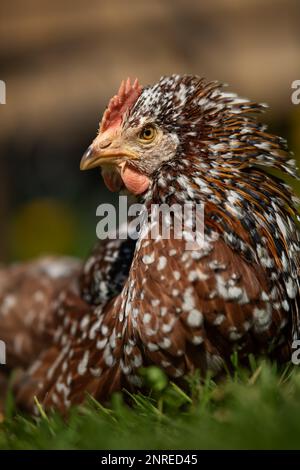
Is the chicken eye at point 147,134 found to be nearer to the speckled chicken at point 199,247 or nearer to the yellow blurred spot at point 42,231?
the speckled chicken at point 199,247

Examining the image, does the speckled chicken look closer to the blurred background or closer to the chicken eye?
the chicken eye

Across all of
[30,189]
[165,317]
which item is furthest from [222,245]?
[30,189]

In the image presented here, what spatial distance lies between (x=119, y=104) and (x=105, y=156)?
0.76ft

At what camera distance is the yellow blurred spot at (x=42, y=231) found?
7.23 meters

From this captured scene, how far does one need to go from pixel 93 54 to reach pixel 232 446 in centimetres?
584

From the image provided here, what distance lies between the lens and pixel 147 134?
9.05ft

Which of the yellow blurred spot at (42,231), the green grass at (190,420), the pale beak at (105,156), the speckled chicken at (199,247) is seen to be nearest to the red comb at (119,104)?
the speckled chicken at (199,247)

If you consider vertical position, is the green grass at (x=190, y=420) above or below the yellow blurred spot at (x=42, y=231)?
below

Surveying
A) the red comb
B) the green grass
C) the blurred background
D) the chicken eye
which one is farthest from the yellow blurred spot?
the green grass

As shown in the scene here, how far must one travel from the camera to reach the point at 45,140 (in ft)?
25.0

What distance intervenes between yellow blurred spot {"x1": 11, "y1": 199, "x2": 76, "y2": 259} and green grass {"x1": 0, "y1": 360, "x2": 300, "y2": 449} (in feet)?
15.0

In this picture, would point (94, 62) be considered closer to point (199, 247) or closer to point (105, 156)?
point (105, 156)

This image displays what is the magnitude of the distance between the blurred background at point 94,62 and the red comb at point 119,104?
3.92 m
